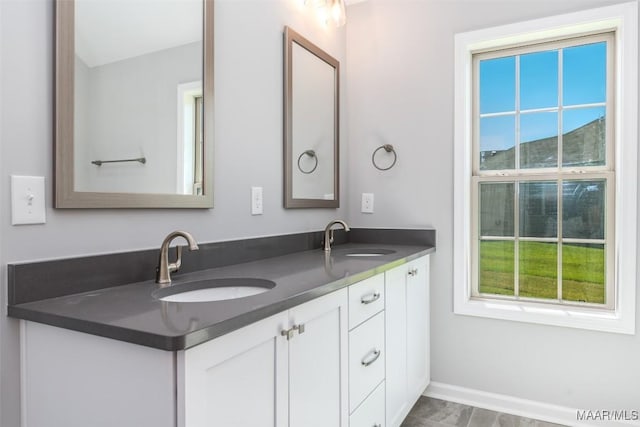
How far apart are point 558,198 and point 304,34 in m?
1.66

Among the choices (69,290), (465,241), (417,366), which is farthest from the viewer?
(465,241)

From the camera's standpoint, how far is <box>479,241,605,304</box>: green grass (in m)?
2.19

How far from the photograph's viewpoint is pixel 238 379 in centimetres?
93

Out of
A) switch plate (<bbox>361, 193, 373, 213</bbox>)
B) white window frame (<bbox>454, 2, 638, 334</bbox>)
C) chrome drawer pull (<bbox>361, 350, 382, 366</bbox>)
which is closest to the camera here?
chrome drawer pull (<bbox>361, 350, 382, 366</bbox>)

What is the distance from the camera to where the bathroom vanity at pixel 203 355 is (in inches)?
31.4

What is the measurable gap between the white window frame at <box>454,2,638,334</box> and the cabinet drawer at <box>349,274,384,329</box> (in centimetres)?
88

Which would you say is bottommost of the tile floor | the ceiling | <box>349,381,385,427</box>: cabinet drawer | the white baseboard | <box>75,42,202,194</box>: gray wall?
the tile floor

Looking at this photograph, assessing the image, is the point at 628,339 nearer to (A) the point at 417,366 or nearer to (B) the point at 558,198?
(B) the point at 558,198

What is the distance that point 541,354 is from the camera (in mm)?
2205

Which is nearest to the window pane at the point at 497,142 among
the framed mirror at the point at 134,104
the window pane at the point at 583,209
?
the window pane at the point at 583,209

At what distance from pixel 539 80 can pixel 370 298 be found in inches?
65.1

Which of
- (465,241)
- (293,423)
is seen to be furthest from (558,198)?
(293,423)

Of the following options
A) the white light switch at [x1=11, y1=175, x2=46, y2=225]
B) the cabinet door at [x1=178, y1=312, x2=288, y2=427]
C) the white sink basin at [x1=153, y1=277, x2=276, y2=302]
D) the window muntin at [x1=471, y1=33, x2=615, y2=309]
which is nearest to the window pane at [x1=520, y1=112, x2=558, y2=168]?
the window muntin at [x1=471, y1=33, x2=615, y2=309]

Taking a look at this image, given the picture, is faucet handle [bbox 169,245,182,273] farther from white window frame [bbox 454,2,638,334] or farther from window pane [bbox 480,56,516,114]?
window pane [bbox 480,56,516,114]
